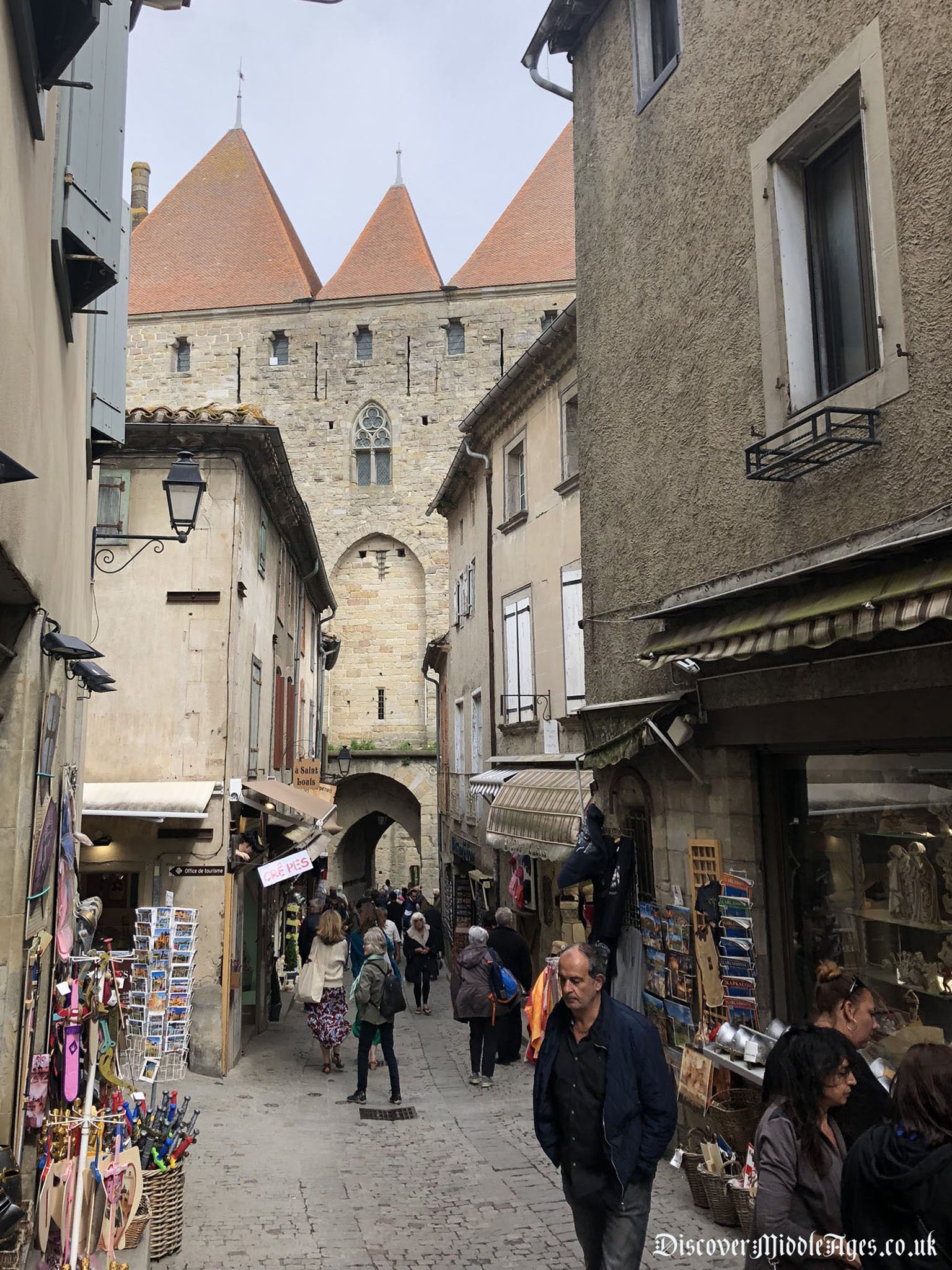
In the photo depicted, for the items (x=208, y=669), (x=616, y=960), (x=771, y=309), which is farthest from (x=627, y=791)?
(x=208, y=669)

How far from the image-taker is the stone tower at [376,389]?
32688 mm

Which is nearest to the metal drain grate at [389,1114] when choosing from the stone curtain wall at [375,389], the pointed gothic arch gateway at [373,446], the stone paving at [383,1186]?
the stone paving at [383,1186]

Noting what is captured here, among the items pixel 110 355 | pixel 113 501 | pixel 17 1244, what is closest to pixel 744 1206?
pixel 17 1244

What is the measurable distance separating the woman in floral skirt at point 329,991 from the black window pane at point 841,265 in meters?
7.63

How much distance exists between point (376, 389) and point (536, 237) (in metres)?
7.73

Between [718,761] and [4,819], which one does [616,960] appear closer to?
[718,761]

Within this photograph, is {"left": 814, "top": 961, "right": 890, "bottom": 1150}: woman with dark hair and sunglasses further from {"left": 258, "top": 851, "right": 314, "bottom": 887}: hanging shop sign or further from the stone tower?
the stone tower

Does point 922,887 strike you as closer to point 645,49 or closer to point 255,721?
point 645,49

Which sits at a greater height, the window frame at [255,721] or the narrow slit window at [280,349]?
the narrow slit window at [280,349]

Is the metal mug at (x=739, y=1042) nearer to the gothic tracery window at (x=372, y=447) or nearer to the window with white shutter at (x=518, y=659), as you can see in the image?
the window with white shutter at (x=518, y=659)

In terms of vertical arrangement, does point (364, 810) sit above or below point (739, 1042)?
above

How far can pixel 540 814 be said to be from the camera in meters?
9.70

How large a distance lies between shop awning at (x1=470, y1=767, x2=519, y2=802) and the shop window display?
717 centimetres

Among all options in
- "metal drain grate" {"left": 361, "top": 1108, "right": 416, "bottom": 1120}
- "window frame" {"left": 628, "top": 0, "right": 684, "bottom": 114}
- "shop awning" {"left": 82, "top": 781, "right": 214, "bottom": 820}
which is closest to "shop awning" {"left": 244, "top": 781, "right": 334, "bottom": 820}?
"shop awning" {"left": 82, "top": 781, "right": 214, "bottom": 820}
